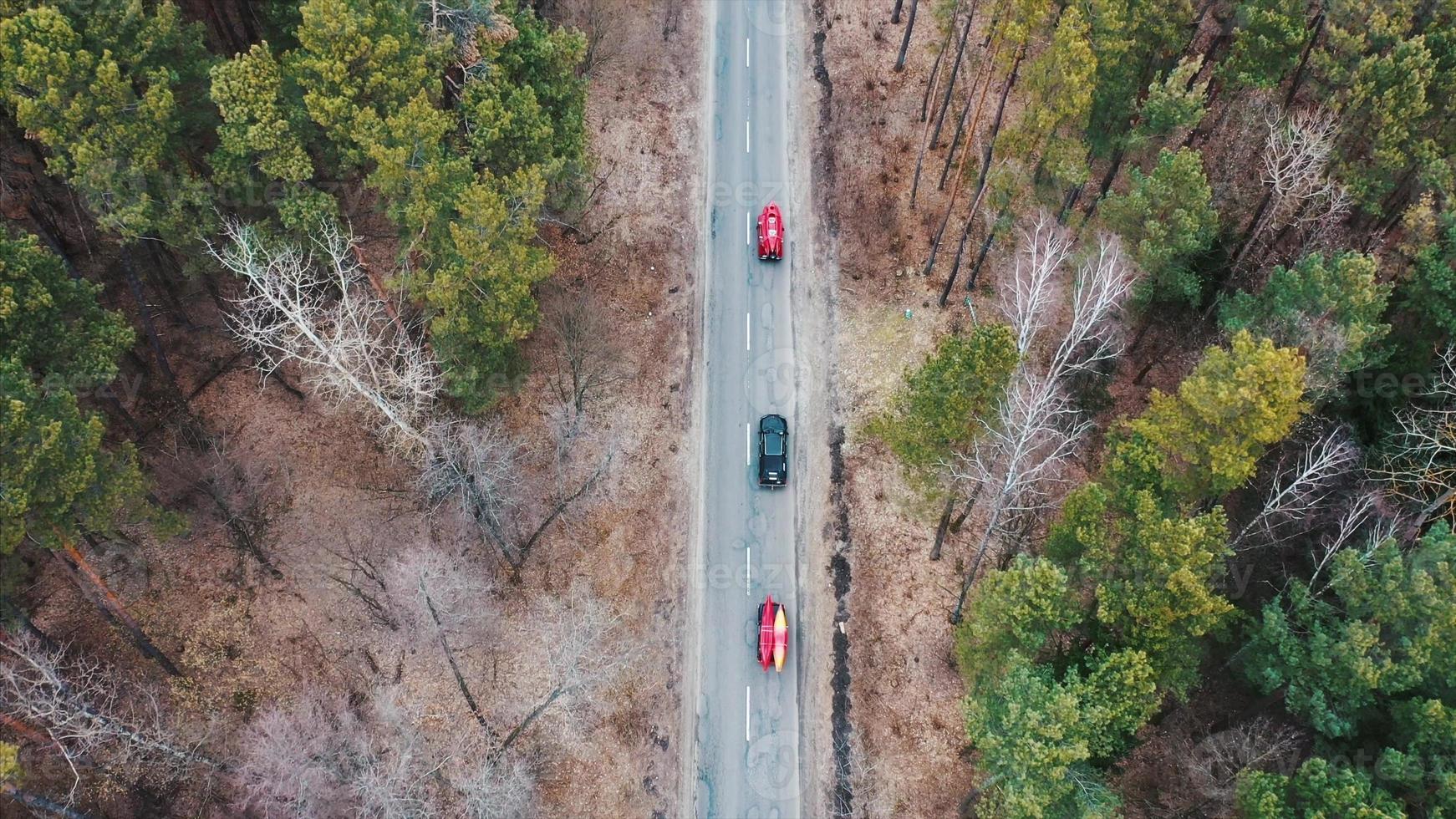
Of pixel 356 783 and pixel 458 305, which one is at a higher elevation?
pixel 458 305

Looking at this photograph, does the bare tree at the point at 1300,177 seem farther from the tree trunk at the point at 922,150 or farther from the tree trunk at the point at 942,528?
the tree trunk at the point at 922,150

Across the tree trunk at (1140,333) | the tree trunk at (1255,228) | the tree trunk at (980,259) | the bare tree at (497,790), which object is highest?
the tree trunk at (1255,228)

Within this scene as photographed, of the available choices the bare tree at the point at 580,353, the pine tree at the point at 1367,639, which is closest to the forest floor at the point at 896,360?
the bare tree at the point at 580,353

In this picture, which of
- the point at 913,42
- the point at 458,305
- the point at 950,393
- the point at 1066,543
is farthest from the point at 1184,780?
the point at 913,42

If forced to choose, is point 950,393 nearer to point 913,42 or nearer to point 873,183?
point 873,183

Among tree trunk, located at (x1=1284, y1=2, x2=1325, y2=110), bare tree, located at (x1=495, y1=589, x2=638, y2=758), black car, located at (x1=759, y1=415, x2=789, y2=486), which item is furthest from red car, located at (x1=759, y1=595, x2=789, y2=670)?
tree trunk, located at (x1=1284, y1=2, x2=1325, y2=110)

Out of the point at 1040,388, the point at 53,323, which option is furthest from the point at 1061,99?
the point at 53,323
